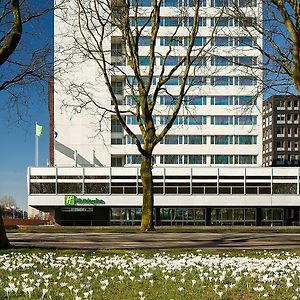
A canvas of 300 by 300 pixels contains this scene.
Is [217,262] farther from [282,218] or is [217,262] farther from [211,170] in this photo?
[282,218]

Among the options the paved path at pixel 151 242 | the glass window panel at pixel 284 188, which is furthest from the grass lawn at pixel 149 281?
the glass window panel at pixel 284 188

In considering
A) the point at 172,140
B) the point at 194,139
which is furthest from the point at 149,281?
the point at 194,139

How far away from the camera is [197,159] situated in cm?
7988

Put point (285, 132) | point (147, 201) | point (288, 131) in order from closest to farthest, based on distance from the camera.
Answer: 1. point (147, 201)
2. point (285, 132)
3. point (288, 131)

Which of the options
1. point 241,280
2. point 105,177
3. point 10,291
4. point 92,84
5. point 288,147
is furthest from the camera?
point 288,147

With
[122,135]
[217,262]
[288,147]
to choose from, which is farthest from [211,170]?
[288,147]

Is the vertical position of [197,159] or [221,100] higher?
[221,100]

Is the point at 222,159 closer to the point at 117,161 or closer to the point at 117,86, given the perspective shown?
the point at 117,161

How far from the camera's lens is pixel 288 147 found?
461 feet

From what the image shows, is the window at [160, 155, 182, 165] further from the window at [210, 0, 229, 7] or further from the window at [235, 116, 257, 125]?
the window at [210, 0, 229, 7]

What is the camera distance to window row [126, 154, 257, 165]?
257 ft

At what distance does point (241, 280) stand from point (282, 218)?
65.8 meters

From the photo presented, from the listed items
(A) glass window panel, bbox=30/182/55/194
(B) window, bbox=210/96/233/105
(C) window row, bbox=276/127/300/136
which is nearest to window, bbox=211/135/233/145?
(B) window, bbox=210/96/233/105

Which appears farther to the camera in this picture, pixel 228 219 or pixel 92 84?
pixel 92 84
